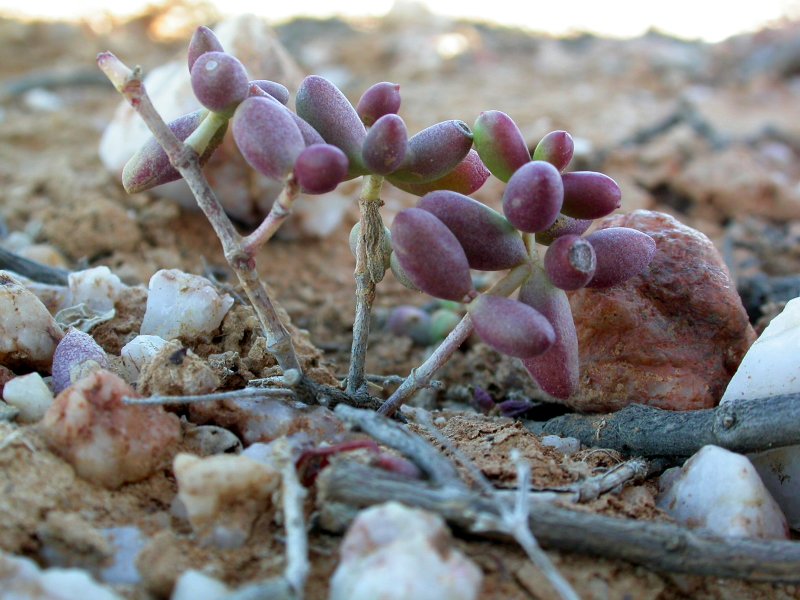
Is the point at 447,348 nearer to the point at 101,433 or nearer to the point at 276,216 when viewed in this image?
the point at 276,216

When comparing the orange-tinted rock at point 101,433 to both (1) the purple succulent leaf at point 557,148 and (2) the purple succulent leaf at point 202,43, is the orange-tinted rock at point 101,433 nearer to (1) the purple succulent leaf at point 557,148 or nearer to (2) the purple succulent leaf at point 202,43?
(2) the purple succulent leaf at point 202,43

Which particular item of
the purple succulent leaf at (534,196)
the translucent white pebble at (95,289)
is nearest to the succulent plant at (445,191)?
the purple succulent leaf at (534,196)

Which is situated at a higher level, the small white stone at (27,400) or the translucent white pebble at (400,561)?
the small white stone at (27,400)

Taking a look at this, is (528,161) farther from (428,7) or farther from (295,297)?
(428,7)

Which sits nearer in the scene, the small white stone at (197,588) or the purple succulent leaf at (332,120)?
the small white stone at (197,588)

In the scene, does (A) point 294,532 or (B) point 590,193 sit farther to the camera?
(B) point 590,193

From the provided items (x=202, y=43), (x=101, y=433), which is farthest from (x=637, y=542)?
(x=202, y=43)

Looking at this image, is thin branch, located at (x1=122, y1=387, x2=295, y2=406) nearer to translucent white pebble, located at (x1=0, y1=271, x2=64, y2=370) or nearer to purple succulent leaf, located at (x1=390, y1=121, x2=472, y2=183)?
translucent white pebble, located at (x1=0, y1=271, x2=64, y2=370)
